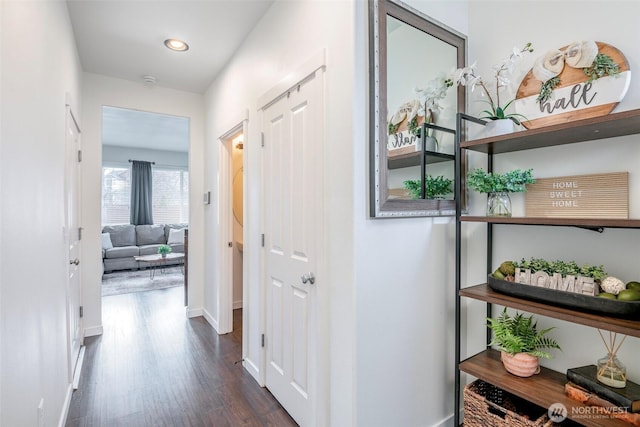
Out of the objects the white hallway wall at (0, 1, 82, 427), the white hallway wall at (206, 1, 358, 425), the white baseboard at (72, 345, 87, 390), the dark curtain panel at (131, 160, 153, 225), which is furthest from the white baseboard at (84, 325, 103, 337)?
the dark curtain panel at (131, 160, 153, 225)

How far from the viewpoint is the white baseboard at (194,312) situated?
151 inches

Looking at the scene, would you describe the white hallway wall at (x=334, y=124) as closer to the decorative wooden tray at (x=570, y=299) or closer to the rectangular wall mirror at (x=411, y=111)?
the rectangular wall mirror at (x=411, y=111)

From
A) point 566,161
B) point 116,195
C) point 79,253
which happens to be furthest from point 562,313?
point 116,195

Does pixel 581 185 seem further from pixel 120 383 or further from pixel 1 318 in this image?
pixel 120 383

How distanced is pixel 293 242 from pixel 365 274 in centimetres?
60

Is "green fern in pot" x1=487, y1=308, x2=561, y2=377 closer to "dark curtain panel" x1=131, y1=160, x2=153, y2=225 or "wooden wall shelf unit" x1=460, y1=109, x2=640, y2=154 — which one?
"wooden wall shelf unit" x1=460, y1=109, x2=640, y2=154

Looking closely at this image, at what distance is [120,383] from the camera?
94.5 inches

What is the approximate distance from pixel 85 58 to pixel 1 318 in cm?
296

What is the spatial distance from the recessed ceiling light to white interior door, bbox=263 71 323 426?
1163 millimetres

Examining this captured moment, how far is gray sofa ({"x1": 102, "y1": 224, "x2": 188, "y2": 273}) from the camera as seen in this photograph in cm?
627

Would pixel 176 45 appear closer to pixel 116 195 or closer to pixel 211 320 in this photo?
pixel 211 320

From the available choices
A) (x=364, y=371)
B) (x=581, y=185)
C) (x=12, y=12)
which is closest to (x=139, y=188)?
(x=12, y=12)

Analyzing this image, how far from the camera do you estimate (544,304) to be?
52.8 inches

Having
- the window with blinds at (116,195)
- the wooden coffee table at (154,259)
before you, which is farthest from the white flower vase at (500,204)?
the window with blinds at (116,195)
